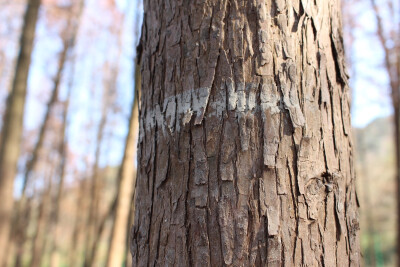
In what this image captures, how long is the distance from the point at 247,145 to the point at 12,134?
5817mm

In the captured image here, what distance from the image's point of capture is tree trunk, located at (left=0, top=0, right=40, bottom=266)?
5625mm

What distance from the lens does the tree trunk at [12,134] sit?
562 cm

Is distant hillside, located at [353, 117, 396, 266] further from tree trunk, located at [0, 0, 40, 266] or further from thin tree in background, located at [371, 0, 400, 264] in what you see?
tree trunk, located at [0, 0, 40, 266]

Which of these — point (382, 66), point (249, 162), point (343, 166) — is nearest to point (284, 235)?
point (249, 162)

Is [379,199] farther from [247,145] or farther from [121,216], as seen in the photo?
[247,145]

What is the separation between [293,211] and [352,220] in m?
0.26

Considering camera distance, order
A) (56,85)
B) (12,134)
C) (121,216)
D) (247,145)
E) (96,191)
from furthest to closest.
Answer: (96,191)
(56,85)
(12,134)
(121,216)
(247,145)

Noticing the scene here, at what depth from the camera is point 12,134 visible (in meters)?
5.88

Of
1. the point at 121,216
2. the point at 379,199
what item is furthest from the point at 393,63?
the point at 379,199

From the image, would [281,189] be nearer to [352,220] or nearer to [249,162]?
[249,162]

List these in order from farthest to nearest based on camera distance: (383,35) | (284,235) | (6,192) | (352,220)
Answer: (383,35) → (6,192) → (352,220) → (284,235)

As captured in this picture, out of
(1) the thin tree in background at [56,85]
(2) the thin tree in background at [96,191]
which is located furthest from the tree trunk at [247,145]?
(1) the thin tree in background at [56,85]

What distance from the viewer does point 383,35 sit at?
8.84 meters

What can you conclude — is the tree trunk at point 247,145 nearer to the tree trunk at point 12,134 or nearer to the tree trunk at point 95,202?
the tree trunk at point 12,134
